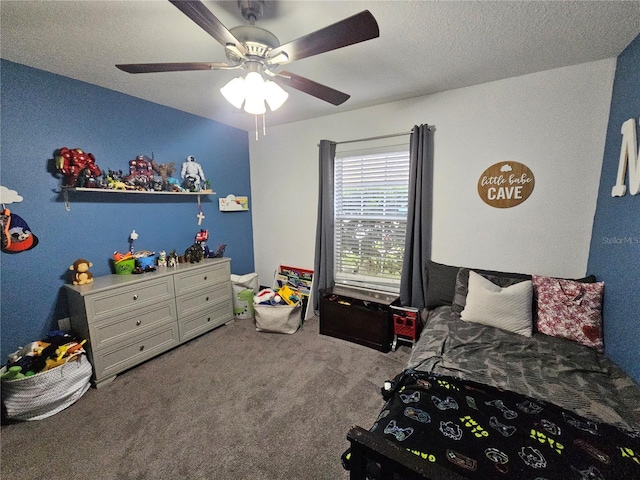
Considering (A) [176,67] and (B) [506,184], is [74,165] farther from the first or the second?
(B) [506,184]

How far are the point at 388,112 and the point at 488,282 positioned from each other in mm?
1876

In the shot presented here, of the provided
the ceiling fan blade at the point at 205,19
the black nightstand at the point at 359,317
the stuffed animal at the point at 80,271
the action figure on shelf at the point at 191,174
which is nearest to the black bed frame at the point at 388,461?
the ceiling fan blade at the point at 205,19

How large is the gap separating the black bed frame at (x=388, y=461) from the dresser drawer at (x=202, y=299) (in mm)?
2221

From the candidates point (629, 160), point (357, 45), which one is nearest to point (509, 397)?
point (629, 160)

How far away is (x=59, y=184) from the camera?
6.94 ft

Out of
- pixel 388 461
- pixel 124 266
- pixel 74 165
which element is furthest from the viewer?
pixel 124 266

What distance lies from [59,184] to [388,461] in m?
2.88

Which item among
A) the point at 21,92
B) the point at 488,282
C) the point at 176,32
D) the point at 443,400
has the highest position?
the point at 176,32

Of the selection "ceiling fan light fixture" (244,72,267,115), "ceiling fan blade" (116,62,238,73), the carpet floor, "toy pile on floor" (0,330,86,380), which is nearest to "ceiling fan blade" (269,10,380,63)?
"ceiling fan light fixture" (244,72,267,115)

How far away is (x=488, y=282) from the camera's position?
2.09m

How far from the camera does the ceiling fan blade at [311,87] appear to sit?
57.3 inches

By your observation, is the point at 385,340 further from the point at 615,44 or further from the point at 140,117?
the point at 140,117

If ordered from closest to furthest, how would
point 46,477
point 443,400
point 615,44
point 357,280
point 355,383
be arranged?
point 443,400
point 46,477
point 615,44
point 355,383
point 357,280

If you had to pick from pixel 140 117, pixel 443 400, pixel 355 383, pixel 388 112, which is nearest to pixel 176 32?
Result: pixel 140 117
